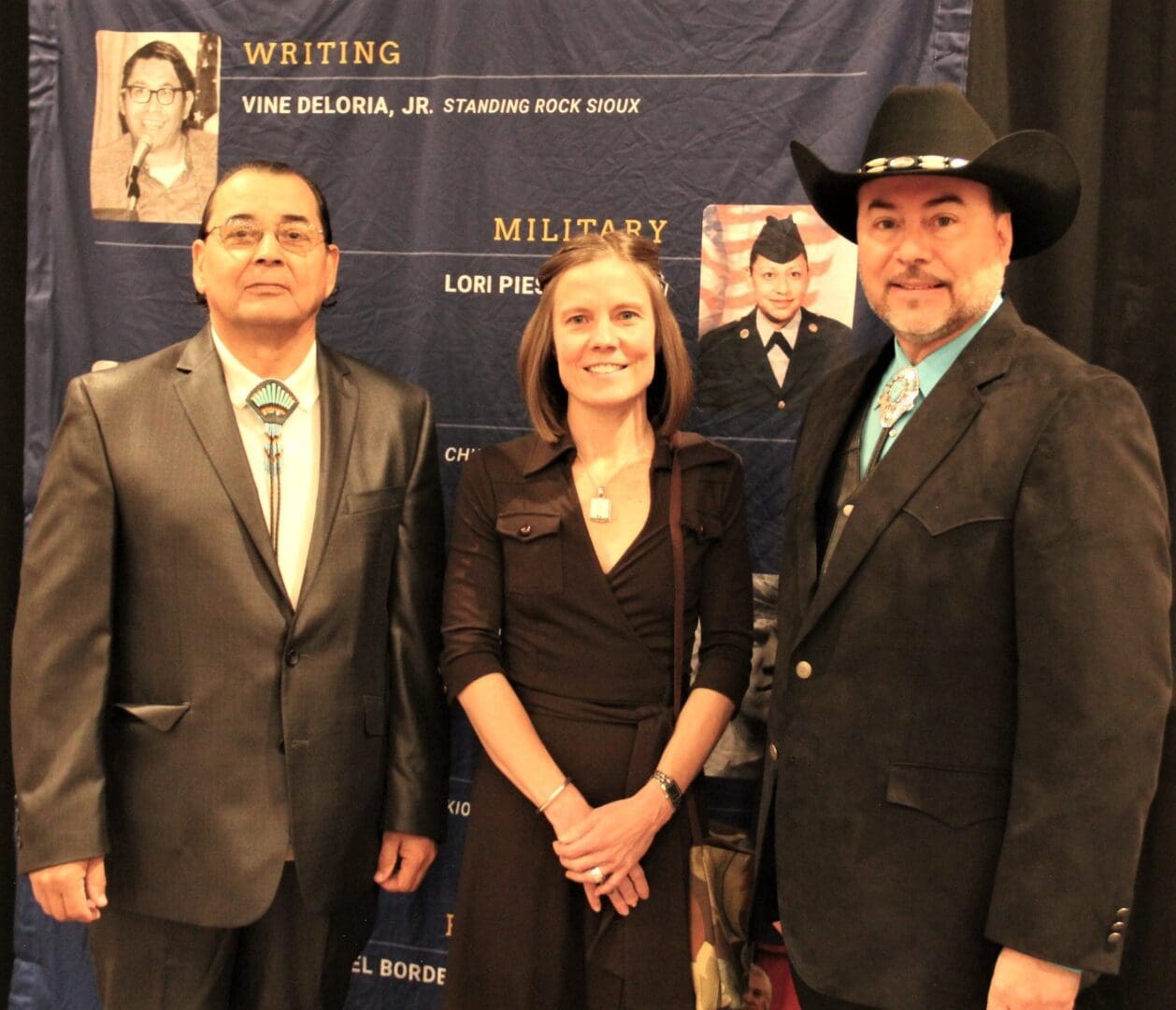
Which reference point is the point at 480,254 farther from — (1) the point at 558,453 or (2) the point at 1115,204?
(2) the point at 1115,204

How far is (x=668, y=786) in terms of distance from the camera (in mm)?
2314

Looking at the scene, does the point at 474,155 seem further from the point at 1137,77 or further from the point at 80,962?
the point at 80,962

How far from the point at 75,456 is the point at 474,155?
4.00 feet

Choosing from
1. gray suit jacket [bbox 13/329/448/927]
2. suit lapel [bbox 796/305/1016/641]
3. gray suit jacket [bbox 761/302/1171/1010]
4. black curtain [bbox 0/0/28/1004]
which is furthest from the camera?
black curtain [bbox 0/0/28/1004]

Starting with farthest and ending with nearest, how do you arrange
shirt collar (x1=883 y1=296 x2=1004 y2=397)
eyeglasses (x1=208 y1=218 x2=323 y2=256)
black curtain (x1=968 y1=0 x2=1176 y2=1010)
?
black curtain (x1=968 y1=0 x2=1176 y2=1010) < eyeglasses (x1=208 y1=218 x2=323 y2=256) < shirt collar (x1=883 y1=296 x2=1004 y2=397)

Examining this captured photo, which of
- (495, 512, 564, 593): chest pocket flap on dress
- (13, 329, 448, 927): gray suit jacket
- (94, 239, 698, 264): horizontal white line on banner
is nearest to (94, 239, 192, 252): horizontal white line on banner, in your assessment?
(94, 239, 698, 264): horizontal white line on banner

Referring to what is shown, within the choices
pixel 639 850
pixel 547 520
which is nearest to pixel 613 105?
pixel 547 520

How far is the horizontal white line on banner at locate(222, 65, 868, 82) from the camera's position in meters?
2.74

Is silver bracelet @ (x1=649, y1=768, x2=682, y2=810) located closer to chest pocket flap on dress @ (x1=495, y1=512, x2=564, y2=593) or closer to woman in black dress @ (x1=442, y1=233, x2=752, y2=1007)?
woman in black dress @ (x1=442, y1=233, x2=752, y2=1007)

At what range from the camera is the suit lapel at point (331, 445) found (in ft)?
7.64

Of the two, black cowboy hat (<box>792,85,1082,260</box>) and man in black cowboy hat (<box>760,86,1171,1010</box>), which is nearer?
man in black cowboy hat (<box>760,86,1171,1010</box>)

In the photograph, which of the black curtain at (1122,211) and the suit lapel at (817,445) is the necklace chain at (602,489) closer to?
the suit lapel at (817,445)

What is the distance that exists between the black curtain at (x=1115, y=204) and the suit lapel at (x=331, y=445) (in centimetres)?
144

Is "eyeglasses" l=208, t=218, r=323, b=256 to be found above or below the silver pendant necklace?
above
